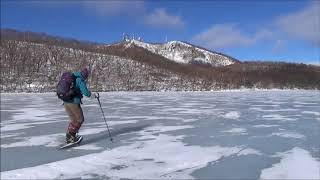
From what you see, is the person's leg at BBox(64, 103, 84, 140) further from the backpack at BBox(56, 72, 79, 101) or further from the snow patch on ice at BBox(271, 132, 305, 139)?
the snow patch on ice at BBox(271, 132, 305, 139)

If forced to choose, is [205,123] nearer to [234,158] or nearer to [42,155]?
[234,158]

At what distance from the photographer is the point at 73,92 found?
23.6 ft

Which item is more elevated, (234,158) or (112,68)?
(112,68)

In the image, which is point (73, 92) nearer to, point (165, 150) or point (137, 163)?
point (165, 150)

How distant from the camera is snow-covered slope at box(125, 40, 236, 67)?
4115 inches

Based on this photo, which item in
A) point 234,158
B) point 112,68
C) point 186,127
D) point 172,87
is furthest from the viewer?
point 112,68

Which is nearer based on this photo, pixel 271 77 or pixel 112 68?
pixel 112 68

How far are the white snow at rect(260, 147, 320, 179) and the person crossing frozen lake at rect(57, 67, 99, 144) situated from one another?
3.12 metres

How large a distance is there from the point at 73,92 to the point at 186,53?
10145cm

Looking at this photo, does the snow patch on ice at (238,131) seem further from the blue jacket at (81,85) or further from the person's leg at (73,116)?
the blue jacket at (81,85)

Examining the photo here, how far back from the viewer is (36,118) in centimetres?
1173

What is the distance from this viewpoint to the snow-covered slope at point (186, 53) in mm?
104512

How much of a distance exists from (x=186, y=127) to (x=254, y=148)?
2.93m

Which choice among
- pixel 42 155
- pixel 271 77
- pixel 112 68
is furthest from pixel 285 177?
pixel 271 77
